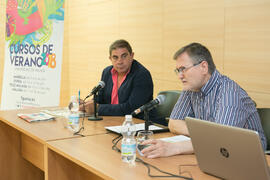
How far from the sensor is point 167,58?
13.2 ft

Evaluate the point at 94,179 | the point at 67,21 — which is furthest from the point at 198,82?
the point at 67,21

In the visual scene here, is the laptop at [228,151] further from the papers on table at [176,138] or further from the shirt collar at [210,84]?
the shirt collar at [210,84]

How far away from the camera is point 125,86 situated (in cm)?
316

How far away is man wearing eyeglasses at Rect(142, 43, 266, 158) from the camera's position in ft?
6.51

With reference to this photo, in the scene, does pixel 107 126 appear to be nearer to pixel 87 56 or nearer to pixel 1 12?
pixel 87 56

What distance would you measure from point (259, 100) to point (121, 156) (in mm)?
1712

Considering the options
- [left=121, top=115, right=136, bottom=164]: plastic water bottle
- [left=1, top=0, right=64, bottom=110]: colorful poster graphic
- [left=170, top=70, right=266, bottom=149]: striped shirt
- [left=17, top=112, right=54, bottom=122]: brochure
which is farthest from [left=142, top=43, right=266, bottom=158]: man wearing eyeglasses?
[left=1, top=0, right=64, bottom=110]: colorful poster graphic

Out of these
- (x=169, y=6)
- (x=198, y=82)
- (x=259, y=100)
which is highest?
(x=169, y=6)

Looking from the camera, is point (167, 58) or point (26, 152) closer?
point (26, 152)

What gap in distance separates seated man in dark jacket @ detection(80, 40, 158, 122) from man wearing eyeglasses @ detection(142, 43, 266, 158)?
2.52ft

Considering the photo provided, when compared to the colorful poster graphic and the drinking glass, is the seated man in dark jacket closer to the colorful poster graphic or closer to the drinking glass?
the drinking glass

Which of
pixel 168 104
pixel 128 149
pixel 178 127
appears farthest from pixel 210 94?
pixel 168 104

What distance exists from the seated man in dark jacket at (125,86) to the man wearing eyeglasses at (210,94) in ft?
2.52

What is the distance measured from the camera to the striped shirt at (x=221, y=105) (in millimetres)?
1967
